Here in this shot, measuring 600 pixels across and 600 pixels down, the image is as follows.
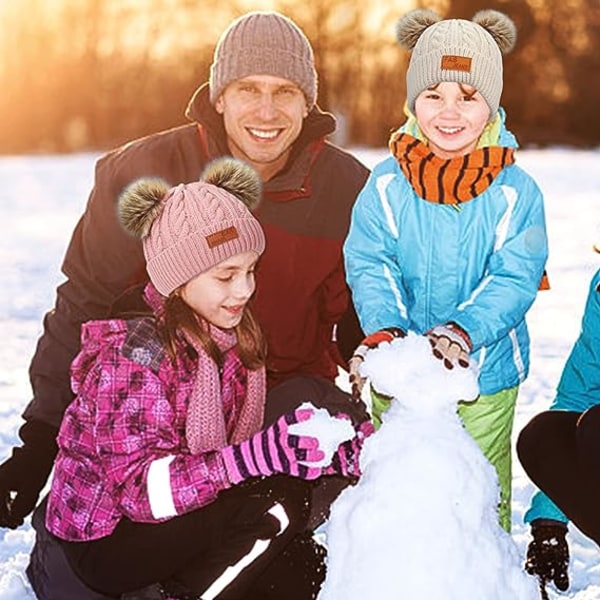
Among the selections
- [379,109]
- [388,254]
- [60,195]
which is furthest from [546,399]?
[379,109]

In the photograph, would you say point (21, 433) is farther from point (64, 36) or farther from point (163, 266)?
point (64, 36)

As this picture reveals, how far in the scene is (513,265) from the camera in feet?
9.05

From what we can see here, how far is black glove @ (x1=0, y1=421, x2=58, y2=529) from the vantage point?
119 inches

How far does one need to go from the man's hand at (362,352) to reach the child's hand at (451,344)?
0.45ft

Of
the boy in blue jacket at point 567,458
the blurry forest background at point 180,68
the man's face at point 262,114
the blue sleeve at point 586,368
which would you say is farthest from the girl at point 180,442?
the blurry forest background at point 180,68

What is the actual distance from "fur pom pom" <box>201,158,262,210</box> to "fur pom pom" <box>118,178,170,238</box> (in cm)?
17

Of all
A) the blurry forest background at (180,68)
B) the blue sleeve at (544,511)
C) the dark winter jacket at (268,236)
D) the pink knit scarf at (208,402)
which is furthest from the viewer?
the blurry forest background at (180,68)

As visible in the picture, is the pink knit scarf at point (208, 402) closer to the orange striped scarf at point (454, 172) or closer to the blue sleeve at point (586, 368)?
the orange striped scarf at point (454, 172)

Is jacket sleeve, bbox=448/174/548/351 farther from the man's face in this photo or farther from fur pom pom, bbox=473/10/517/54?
the man's face

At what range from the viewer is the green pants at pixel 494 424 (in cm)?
294

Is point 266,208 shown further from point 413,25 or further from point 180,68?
point 180,68

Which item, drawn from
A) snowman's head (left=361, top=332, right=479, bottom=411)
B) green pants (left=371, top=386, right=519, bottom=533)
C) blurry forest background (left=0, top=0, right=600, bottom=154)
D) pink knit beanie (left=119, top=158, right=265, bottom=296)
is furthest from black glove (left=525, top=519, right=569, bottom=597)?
blurry forest background (left=0, top=0, right=600, bottom=154)

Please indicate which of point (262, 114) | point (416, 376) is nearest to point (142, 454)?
point (416, 376)

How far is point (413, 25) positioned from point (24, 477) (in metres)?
1.74
